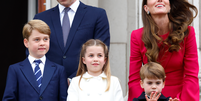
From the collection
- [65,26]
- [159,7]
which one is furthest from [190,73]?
[65,26]

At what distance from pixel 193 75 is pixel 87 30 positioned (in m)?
1.24

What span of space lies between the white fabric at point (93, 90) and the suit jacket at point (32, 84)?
163 millimetres

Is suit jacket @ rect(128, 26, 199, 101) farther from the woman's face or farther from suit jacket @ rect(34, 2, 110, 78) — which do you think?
suit jacket @ rect(34, 2, 110, 78)

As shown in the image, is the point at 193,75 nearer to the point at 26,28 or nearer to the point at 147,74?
the point at 147,74

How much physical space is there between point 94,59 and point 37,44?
0.62 m

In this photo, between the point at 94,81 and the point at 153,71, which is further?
the point at 94,81

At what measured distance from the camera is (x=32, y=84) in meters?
2.91

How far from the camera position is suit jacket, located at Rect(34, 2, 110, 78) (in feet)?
10.4

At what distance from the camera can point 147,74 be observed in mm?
2801

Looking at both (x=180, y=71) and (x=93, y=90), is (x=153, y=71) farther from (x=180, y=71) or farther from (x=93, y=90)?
(x=93, y=90)

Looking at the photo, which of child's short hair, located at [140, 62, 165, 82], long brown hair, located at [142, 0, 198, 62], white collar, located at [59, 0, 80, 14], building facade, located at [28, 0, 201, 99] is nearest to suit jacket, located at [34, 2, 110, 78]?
white collar, located at [59, 0, 80, 14]

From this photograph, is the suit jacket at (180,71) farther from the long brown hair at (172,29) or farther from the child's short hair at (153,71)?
the child's short hair at (153,71)

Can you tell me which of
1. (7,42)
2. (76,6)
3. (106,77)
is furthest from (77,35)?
(7,42)

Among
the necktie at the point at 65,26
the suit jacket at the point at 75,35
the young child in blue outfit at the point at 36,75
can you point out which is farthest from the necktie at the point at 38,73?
the necktie at the point at 65,26
